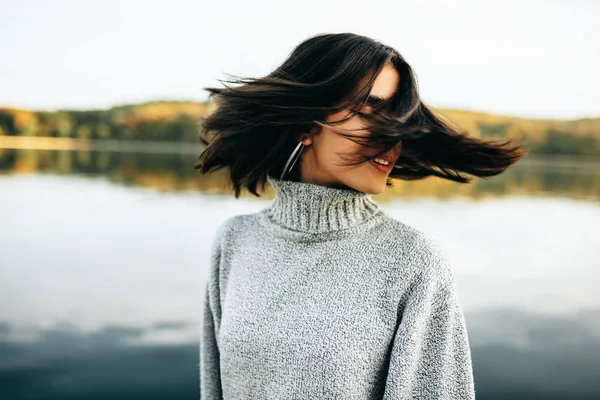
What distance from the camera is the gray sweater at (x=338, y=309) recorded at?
4.58 feet

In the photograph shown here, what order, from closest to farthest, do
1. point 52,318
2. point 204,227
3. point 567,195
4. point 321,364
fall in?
point 321,364 → point 52,318 → point 204,227 → point 567,195

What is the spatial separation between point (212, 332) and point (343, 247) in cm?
62

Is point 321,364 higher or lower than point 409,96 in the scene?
lower

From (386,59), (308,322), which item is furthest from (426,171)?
(308,322)

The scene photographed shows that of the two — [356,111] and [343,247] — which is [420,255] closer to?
[343,247]

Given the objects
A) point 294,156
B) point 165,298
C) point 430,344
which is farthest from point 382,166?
point 165,298

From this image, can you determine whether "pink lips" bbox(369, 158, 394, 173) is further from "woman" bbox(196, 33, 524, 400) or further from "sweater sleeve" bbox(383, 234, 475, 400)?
"sweater sleeve" bbox(383, 234, 475, 400)

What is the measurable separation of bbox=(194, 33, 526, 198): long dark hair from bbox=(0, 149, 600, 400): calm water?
0.24 metres

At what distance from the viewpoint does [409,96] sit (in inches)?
59.0

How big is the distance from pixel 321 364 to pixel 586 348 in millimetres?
6723

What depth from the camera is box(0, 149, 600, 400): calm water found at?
5930 mm

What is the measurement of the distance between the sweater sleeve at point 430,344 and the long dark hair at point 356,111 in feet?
0.97

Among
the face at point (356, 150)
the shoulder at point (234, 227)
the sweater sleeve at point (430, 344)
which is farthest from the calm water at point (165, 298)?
the sweater sleeve at point (430, 344)

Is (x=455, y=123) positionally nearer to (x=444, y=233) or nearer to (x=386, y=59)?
(x=386, y=59)
